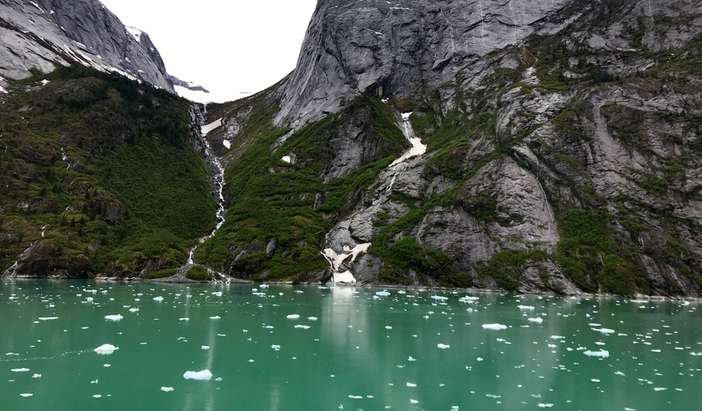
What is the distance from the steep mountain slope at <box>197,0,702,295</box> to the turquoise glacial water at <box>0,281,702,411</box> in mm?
28712

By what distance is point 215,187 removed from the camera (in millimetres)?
101125

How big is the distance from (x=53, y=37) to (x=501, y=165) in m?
148

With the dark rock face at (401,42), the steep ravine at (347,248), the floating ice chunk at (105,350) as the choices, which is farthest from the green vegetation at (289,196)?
the floating ice chunk at (105,350)

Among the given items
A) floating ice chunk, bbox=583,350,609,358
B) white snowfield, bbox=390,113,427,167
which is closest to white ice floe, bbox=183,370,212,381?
floating ice chunk, bbox=583,350,609,358

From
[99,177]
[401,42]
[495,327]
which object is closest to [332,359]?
[495,327]

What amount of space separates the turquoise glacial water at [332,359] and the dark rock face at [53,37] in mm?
120392

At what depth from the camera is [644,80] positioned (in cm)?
7638

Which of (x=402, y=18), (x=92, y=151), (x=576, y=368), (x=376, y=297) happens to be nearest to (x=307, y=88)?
(x=402, y=18)

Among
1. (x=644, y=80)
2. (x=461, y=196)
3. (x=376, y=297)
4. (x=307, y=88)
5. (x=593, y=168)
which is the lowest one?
(x=376, y=297)

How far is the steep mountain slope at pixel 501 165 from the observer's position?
62.2m

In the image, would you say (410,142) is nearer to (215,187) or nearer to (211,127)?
(215,187)

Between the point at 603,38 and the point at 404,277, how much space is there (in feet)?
234

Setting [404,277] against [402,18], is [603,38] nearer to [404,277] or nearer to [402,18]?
[402,18]

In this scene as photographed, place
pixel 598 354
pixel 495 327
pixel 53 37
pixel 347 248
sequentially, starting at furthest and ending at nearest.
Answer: pixel 53 37
pixel 347 248
pixel 495 327
pixel 598 354
